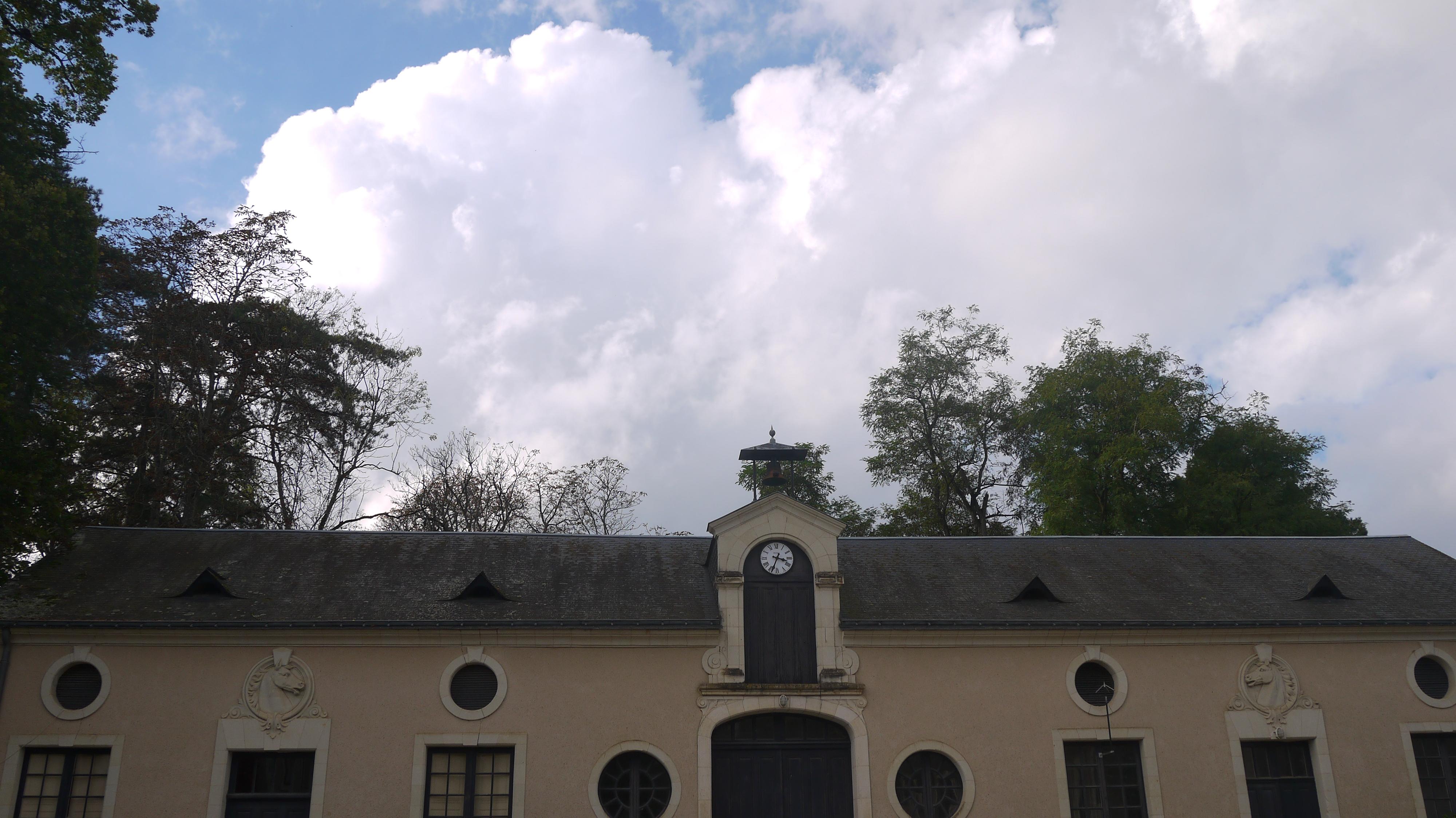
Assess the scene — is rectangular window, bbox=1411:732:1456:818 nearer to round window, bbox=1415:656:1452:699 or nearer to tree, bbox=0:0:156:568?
round window, bbox=1415:656:1452:699

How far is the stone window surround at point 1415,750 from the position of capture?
58.1ft

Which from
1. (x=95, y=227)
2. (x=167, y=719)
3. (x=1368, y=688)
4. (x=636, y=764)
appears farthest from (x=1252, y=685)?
(x=95, y=227)

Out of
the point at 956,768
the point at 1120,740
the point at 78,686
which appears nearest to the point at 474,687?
the point at 78,686

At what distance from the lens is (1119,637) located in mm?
18109

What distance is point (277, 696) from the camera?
16.6m

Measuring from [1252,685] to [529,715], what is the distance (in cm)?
1316

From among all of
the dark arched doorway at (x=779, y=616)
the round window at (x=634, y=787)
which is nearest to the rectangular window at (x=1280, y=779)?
the dark arched doorway at (x=779, y=616)

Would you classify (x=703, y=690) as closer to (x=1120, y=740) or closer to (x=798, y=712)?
(x=798, y=712)

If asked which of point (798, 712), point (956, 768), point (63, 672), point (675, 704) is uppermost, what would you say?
point (63, 672)

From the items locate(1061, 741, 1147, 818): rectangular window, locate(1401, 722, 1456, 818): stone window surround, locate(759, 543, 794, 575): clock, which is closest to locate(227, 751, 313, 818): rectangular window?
locate(759, 543, 794, 575): clock

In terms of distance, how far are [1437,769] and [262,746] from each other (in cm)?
2091

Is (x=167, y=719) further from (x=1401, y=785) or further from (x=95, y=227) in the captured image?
(x=1401, y=785)

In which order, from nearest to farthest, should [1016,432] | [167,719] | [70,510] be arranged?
1. [167,719]
2. [70,510]
3. [1016,432]

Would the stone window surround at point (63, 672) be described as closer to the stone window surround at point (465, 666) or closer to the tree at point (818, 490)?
the stone window surround at point (465, 666)
